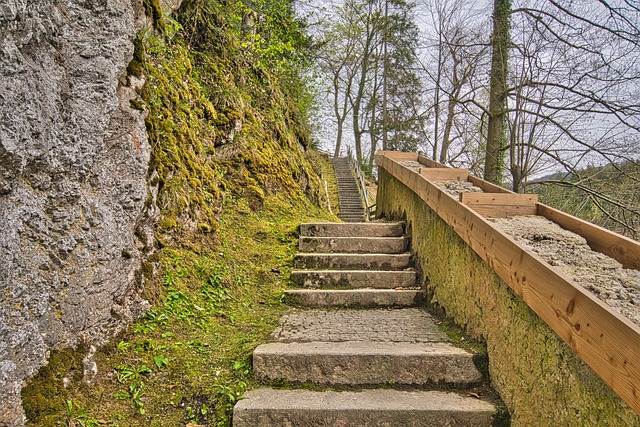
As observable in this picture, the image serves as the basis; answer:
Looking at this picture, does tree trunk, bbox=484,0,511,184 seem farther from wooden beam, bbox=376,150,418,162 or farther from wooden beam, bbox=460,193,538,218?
wooden beam, bbox=460,193,538,218

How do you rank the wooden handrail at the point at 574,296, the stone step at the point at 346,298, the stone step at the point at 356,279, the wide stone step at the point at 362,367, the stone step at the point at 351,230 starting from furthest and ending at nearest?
the stone step at the point at 351,230, the stone step at the point at 356,279, the stone step at the point at 346,298, the wide stone step at the point at 362,367, the wooden handrail at the point at 574,296

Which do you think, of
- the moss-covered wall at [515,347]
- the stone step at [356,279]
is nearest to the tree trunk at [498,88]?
the stone step at [356,279]

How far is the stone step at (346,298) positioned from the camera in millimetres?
3627

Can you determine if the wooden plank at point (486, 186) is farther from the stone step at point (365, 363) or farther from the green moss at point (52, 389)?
the green moss at point (52, 389)

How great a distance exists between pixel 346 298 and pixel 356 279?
38 cm

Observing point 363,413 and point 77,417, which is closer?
point 77,417

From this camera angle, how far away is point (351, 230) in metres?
4.93

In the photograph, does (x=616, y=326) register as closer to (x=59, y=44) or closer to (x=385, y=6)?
(x=59, y=44)

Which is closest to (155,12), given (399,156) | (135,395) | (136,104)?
(136,104)

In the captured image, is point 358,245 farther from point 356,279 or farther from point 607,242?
point 607,242

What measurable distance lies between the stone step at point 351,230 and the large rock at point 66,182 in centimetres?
252

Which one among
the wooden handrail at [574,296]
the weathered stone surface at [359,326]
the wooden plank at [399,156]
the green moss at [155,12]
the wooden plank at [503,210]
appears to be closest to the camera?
the wooden handrail at [574,296]

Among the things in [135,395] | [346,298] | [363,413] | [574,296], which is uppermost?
[574,296]

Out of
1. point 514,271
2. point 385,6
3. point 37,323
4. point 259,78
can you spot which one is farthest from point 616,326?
point 385,6
